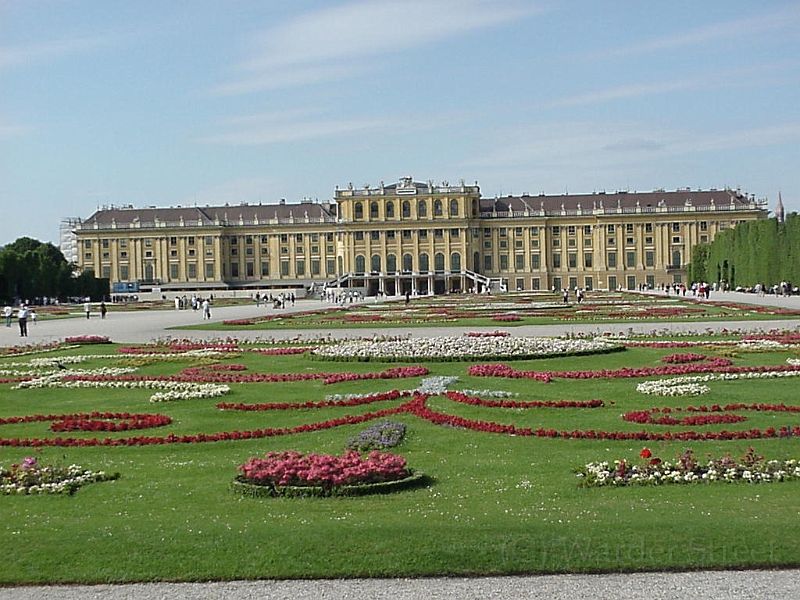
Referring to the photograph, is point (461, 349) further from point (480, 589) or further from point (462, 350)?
point (480, 589)

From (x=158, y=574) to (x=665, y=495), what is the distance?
3918 millimetres

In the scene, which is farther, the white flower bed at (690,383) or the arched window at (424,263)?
the arched window at (424,263)

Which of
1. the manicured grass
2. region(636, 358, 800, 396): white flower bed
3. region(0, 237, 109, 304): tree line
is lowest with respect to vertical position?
the manicured grass

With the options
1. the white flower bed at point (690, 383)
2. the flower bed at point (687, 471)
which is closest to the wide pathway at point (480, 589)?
the flower bed at point (687, 471)

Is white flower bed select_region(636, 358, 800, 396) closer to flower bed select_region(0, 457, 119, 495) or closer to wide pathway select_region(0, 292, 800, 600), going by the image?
wide pathway select_region(0, 292, 800, 600)

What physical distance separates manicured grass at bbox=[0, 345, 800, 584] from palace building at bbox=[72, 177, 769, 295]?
94.7 metres

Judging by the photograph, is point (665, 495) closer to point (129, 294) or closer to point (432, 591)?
point (432, 591)

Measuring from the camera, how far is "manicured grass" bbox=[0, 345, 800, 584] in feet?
21.8

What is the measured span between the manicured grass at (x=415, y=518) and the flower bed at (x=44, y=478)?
0.17m

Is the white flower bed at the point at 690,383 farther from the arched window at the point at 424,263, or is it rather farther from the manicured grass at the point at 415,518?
the arched window at the point at 424,263

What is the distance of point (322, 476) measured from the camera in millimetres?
8266

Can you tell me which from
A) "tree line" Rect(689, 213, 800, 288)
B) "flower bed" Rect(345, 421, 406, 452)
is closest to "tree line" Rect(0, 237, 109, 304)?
"tree line" Rect(689, 213, 800, 288)

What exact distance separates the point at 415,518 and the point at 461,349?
11796 millimetres

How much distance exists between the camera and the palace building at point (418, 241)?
10656 cm
